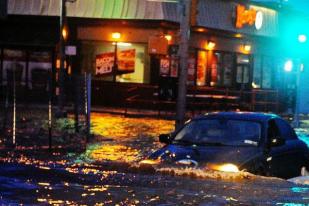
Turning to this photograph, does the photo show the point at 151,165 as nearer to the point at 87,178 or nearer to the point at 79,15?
the point at 87,178

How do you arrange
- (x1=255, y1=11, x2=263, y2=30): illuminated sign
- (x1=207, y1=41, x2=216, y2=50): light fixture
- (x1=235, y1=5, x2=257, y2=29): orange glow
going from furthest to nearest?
(x1=255, y1=11, x2=263, y2=30): illuminated sign < (x1=207, y1=41, x2=216, y2=50): light fixture < (x1=235, y1=5, x2=257, y2=29): orange glow

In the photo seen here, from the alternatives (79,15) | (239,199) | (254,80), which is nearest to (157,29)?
(79,15)

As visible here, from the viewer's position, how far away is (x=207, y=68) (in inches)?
1356

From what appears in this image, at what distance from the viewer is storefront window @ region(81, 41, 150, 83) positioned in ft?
105

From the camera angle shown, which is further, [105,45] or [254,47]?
[254,47]

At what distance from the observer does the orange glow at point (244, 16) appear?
3338 cm

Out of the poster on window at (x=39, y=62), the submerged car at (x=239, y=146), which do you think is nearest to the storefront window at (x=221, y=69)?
the poster on window at (x=39, y=62)

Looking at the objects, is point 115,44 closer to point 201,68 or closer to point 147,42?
point 147,42

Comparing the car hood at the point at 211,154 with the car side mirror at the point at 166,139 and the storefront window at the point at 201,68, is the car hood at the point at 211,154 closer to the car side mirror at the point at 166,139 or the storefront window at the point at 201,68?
the car side mirror at the point at 166,139

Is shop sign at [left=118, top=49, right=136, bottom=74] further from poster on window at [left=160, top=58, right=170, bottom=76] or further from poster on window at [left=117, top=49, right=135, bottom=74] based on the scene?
poster on window at [left=160, top=58, right=170, bottom=76]

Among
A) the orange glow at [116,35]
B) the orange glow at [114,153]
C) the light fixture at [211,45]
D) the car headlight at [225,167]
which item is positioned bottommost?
the orange glow at [114,153]

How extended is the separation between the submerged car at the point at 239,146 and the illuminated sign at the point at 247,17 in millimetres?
21803

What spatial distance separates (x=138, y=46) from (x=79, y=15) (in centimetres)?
315

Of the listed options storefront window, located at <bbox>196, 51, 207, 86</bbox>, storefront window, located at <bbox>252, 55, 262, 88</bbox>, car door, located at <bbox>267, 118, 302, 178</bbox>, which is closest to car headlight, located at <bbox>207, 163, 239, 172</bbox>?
car door, located at <bbox>267, 118, 302, 178</bbox>
